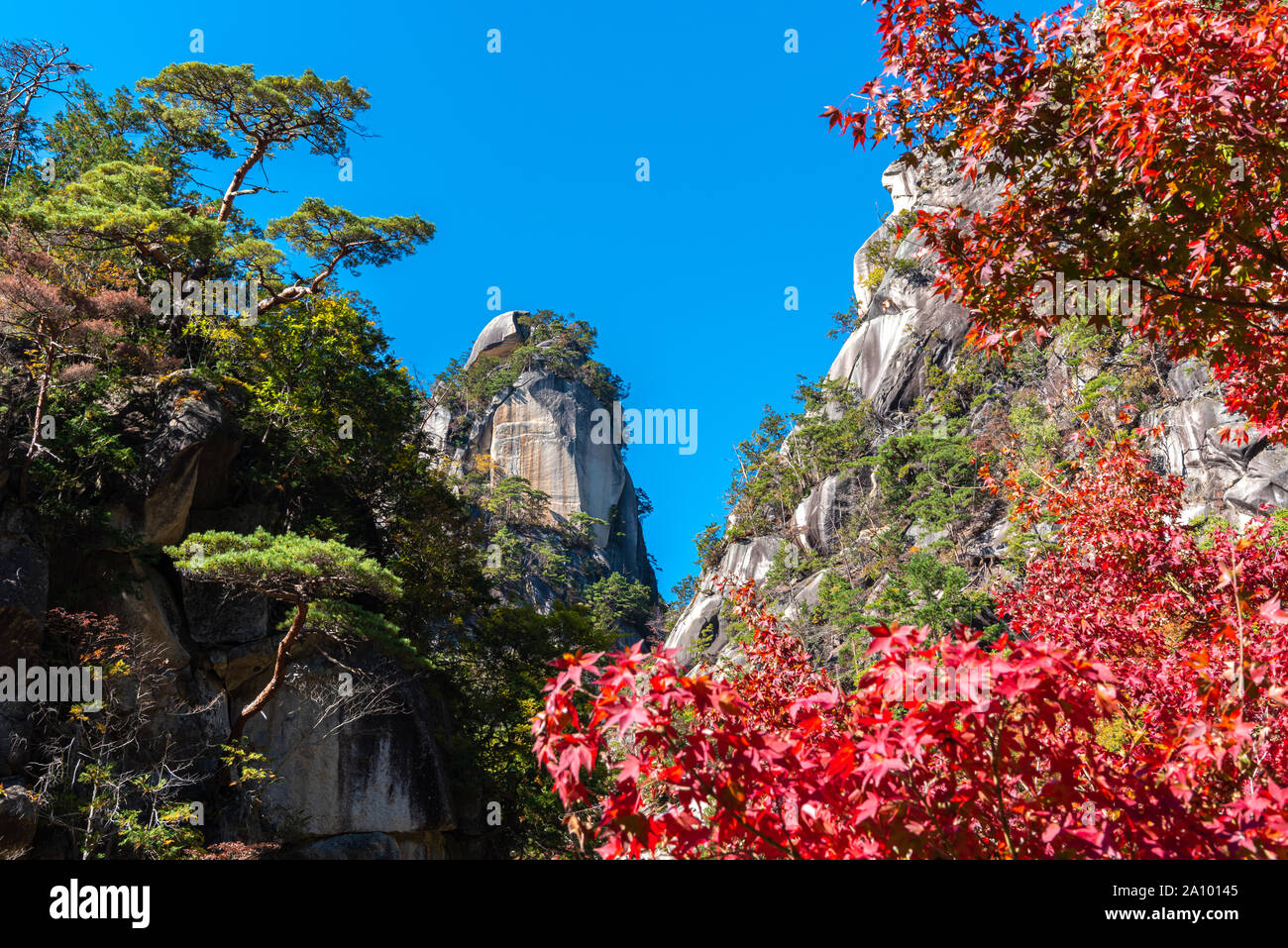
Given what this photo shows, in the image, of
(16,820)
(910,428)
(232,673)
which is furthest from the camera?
(910,428)

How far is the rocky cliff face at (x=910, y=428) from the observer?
18047 millimetres

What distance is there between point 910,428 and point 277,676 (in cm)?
2405

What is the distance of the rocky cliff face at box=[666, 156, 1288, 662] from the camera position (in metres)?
18.0

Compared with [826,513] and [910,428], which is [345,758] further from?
[910,428]

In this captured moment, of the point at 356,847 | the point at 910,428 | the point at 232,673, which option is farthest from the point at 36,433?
the point at 910,428

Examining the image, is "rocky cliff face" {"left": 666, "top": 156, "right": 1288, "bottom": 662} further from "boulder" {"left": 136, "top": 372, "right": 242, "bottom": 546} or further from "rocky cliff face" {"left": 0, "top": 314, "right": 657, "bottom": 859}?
"boulder" {"left": 136, "top": 372, "right": 242, "bottom": 546}

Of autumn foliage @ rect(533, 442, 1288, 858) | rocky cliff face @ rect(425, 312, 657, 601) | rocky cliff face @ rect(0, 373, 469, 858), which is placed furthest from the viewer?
rocky cliff face @ rect(425, 312, 657, 601)

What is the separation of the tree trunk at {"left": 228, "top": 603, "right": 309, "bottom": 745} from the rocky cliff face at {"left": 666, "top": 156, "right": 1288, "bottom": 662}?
7.87 meters

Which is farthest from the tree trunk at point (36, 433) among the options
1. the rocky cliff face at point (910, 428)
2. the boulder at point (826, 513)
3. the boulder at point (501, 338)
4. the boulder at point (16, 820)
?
the boulder at point (501, 338)

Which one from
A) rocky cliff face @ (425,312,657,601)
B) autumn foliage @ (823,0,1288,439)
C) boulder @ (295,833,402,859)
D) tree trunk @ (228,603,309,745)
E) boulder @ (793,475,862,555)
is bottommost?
boulder @ (295,833,402,859)

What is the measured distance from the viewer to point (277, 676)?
9.89 meters

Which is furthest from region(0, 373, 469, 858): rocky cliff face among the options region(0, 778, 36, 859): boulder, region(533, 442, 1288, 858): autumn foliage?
region(533, 442, 1288, 858): autumn foliage

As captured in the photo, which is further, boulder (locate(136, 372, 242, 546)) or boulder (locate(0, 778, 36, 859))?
boulder (locate(136, 372, 242, 546))

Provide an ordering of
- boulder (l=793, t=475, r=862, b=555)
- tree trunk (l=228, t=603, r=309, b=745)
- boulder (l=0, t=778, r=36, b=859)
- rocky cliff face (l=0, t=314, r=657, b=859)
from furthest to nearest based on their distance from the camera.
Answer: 1. boulder (l=793, t=475, r=862, b=555)
2. rocky cliff face (l=0, t=314, r=657, b=859)
3. tree trunk (l=228, t=603, r=309, b=745)
4. boulder (l=0, t=778, r=36, b=859)
